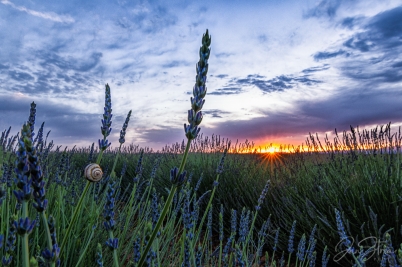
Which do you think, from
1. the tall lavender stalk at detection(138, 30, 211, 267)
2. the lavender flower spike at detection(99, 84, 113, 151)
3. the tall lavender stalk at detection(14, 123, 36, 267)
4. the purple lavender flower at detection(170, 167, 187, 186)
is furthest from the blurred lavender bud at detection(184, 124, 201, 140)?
the lavender flower spike at detection(99, 84, 113, 151)

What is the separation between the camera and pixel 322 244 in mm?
4383

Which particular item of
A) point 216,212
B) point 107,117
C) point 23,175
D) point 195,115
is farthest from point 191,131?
point 216,212

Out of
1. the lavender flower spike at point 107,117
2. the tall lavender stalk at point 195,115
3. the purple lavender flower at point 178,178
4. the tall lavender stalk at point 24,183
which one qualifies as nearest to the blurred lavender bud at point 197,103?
the tall lavender stalk at point 195,115

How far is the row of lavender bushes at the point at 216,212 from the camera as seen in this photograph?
1403mm

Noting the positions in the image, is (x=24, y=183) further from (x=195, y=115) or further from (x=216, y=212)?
(x=216, y=212)

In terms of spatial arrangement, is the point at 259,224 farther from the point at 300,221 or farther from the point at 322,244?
the point at 322,244

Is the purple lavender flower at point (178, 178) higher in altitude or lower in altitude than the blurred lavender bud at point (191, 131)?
lower

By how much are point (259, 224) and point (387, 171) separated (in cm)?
210

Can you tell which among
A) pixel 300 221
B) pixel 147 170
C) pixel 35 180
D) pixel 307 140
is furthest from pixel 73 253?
pixel 147 170

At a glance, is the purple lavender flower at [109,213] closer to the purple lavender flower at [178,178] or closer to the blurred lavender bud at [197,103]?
the purple lavender flower at [178,178]

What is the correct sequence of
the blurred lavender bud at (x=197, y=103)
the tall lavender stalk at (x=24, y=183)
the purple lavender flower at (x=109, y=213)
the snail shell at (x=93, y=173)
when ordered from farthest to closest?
the snail shell at (x=93, y=173) → the purple lavender flower at (x=109, y=213) → the blurred lavender bud at (x=197, y=103) → the tall lavender stalk at (x=24, y=183)

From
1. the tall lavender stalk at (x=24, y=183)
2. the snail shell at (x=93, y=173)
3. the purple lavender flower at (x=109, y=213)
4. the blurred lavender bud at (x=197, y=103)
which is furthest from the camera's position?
the snail shell at (x=93, y=173)

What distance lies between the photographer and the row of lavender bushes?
1.40m

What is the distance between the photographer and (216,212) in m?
6.04
